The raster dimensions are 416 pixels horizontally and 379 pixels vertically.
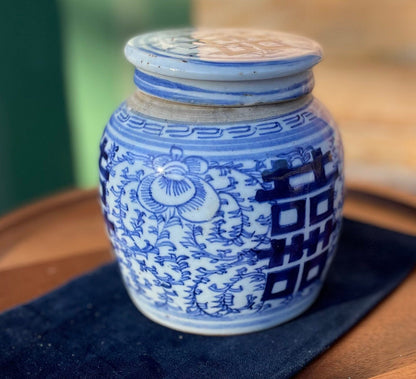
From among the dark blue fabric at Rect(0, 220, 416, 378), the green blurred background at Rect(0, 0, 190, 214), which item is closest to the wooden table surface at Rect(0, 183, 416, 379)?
the dark blue fabric at Rect(0, 220, 416, 378)

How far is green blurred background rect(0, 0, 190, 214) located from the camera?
107 cm

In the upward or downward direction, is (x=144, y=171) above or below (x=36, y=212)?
above

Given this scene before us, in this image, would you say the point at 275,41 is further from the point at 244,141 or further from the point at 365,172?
the point at 365,172

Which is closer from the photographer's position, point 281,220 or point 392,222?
point 281,220

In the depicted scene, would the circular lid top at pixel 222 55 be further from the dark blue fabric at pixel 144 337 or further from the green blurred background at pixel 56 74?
the green blurred background at pixel 56 74

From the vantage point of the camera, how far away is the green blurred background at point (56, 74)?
107 centimetres

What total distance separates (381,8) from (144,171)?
667 millimetres

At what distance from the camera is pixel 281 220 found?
1.75 feet

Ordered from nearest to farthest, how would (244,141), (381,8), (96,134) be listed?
1. (244,141)
2. (381,8)
3. (96,134)

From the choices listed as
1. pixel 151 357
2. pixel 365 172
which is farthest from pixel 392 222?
pixel 151 357

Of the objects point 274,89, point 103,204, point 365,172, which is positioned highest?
point 274,89

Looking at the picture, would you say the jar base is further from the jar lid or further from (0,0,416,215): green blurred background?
(0,0,416,215): green blurred background

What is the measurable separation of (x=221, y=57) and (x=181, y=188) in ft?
0.38

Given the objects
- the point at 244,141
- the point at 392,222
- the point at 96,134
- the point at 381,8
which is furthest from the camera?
the point at 96,134
